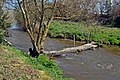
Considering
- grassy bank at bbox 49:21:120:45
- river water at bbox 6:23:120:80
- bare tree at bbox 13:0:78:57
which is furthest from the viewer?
grassy bank at bbox 49:21:120:45

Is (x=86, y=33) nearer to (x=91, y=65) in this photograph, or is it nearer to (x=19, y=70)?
(x=91, y=65)

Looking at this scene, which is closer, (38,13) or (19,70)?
(19,70)

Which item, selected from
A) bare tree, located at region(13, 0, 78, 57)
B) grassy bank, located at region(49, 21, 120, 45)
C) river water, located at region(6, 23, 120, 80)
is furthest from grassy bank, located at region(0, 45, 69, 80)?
grassy bank, located at region(49, 21, 120, 45)

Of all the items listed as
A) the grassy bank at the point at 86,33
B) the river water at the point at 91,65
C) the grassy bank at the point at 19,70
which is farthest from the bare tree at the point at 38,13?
the grassy bank at the point at 86,33

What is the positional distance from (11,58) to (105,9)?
49.4m

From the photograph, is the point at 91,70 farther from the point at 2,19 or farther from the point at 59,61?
the point at 2,19

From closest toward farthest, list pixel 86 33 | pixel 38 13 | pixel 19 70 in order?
pixel 19 70, pixel 38 13, pixel 86 33

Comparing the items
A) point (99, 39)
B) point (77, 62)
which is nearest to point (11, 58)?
point (77, 62)

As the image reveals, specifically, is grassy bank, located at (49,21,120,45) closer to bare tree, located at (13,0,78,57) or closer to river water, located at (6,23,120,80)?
river water, located at (6,23,120,80)

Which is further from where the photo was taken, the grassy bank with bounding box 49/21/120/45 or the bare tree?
the grassy bank with bounding box 49/21/120/45

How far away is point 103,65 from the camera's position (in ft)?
73.8

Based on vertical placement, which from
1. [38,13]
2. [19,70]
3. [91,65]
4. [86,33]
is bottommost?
[86,33]

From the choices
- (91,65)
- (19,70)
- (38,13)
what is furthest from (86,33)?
(19,70)

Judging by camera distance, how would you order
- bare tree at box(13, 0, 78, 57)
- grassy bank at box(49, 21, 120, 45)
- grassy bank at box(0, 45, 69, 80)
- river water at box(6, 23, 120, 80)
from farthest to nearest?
grassy bank at box(49, 21, 120, 45)
bare tree at box(13, 0, 78, 57)
river water at box(6, 23, 120, 80)
grassy bank at box(0, 45, 69, 80)
